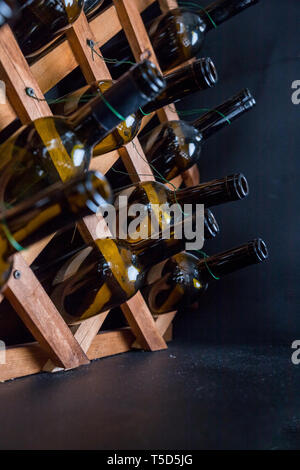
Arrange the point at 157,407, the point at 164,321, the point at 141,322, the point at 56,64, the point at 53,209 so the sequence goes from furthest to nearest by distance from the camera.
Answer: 1. the point at 164,321
2. the point at 141,322
3. the point at 56,64
4. the point at 157,407
5. the point at 53,209

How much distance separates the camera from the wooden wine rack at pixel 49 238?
64cm

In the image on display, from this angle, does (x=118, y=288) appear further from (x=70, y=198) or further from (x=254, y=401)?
(x=70, y=198)

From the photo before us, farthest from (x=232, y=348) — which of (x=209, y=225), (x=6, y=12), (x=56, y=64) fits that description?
(x=6, y=12)

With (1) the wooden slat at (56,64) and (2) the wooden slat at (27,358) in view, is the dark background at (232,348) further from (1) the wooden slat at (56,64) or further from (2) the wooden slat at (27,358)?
(1) the wooden slat at (56,64)

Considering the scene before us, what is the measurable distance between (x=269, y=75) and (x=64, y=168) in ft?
2.42

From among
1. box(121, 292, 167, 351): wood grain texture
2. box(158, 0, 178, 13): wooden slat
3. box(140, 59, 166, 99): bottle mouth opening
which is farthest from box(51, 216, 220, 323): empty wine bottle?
box(158, 0, 178, 13): wooden slat

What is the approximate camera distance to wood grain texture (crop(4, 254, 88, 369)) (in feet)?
2.08

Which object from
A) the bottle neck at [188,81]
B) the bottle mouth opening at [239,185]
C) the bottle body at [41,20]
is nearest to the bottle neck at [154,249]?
the bottle mouth opening at [239,185]

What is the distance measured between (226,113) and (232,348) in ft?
1.54

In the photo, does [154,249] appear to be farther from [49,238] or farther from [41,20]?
[41,20]

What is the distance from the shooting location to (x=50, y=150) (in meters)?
0.54

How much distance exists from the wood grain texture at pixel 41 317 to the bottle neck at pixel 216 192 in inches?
12.1

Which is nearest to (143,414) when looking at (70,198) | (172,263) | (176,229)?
(70,198)

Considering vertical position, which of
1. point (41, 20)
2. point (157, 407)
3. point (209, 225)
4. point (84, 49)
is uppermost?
point (84, 49)
